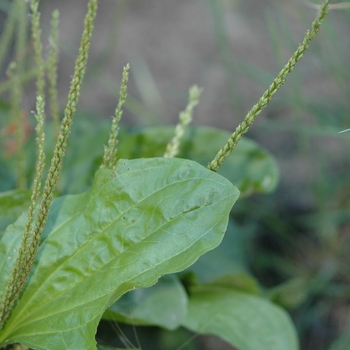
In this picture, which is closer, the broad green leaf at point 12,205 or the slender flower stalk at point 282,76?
the slender flower stalk at point 282,76

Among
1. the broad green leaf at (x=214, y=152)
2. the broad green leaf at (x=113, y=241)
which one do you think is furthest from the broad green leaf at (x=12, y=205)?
the broad green leaf at (x=214, y=152)

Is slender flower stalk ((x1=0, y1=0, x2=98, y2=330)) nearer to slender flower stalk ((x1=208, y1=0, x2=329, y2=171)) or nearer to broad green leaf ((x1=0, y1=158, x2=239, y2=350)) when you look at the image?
broad green leaf ((x1=0, y1=158, x2=239, y2=350))

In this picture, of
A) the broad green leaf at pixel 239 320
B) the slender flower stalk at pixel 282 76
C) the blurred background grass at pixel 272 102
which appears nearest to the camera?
the slender flower stalk at pixel 282 76

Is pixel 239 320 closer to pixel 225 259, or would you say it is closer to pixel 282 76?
pixel 225 259

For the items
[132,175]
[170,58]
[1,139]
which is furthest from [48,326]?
[170,58]

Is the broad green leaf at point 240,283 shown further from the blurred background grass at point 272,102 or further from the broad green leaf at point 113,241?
the broad green leaf at point 113,241

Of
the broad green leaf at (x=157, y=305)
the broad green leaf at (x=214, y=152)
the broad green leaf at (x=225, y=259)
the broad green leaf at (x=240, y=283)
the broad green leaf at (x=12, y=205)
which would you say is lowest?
the broad green leaf at (x=225, y=259)
